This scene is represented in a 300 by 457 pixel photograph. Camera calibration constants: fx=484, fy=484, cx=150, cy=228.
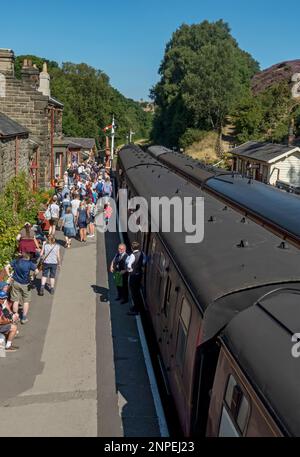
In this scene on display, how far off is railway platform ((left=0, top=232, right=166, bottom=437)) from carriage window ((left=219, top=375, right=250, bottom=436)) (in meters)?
2.70

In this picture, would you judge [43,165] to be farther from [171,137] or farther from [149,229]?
[171,137]

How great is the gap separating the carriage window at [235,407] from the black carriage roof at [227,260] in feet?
2.39

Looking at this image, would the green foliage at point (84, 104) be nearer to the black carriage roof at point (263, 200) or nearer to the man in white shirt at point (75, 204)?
the man in white shirt at point (75, 204)

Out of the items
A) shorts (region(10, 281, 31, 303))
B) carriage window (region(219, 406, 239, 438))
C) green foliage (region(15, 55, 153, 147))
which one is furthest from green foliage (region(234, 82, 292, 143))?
carriage window (region(219, 406, 239, 438))

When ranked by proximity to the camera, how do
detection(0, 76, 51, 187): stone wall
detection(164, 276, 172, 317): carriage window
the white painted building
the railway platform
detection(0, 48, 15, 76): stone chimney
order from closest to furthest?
the railway platform
detection(164, 276, 172, 317): carriage window
detection(0, 48, 15, 76): stone chimney
detection(0, 76, 51, 187): stone wall
the white painted building

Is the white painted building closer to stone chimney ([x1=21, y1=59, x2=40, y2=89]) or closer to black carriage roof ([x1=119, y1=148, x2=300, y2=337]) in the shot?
stone chimney ([x1=21, y1=59, x2=40, y2=89])

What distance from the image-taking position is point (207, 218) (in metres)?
8.50

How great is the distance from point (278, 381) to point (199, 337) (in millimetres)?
1630

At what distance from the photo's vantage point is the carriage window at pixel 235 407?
4.02 meters

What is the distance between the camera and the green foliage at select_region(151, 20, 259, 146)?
5975cm

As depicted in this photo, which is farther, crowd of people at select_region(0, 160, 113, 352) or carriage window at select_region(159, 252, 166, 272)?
crowd of people at select_region(0, 160, 113, 352)

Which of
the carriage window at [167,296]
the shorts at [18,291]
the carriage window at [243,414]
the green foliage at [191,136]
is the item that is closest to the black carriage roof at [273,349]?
the carriage window at [243,414]
